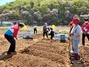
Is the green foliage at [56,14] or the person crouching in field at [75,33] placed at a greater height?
the person crouching in field at [75,33]

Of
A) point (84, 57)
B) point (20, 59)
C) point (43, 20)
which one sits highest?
point (20, 59)

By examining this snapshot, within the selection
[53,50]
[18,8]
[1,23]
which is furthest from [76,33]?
[18,8]

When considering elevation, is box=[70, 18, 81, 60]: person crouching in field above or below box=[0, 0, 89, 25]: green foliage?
above

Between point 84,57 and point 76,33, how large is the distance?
1.26 meters

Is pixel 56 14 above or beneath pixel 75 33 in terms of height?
beneath

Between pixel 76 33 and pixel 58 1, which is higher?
pixel 76 33

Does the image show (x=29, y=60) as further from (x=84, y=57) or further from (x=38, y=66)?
(x=84, y=57)

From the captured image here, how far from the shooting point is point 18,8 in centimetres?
7262

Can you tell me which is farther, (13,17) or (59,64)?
(13,17)

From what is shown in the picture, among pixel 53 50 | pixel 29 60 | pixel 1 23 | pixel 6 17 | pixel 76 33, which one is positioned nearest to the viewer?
pixel 29 60

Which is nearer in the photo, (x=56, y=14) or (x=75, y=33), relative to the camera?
(x=75, y=33)

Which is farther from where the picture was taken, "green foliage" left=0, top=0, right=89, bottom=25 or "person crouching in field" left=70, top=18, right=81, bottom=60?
"green foliage" left=0, top=0, right=89, bottom=25

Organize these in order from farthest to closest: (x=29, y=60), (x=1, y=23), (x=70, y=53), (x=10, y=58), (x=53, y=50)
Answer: (x=1, y=23)
(x=53, y=50)
(x=70, y=53)
(x=10, y=58)
(x=29, y=60)

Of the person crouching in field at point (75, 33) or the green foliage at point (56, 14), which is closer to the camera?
the person crouching in field at point (75, 33)
